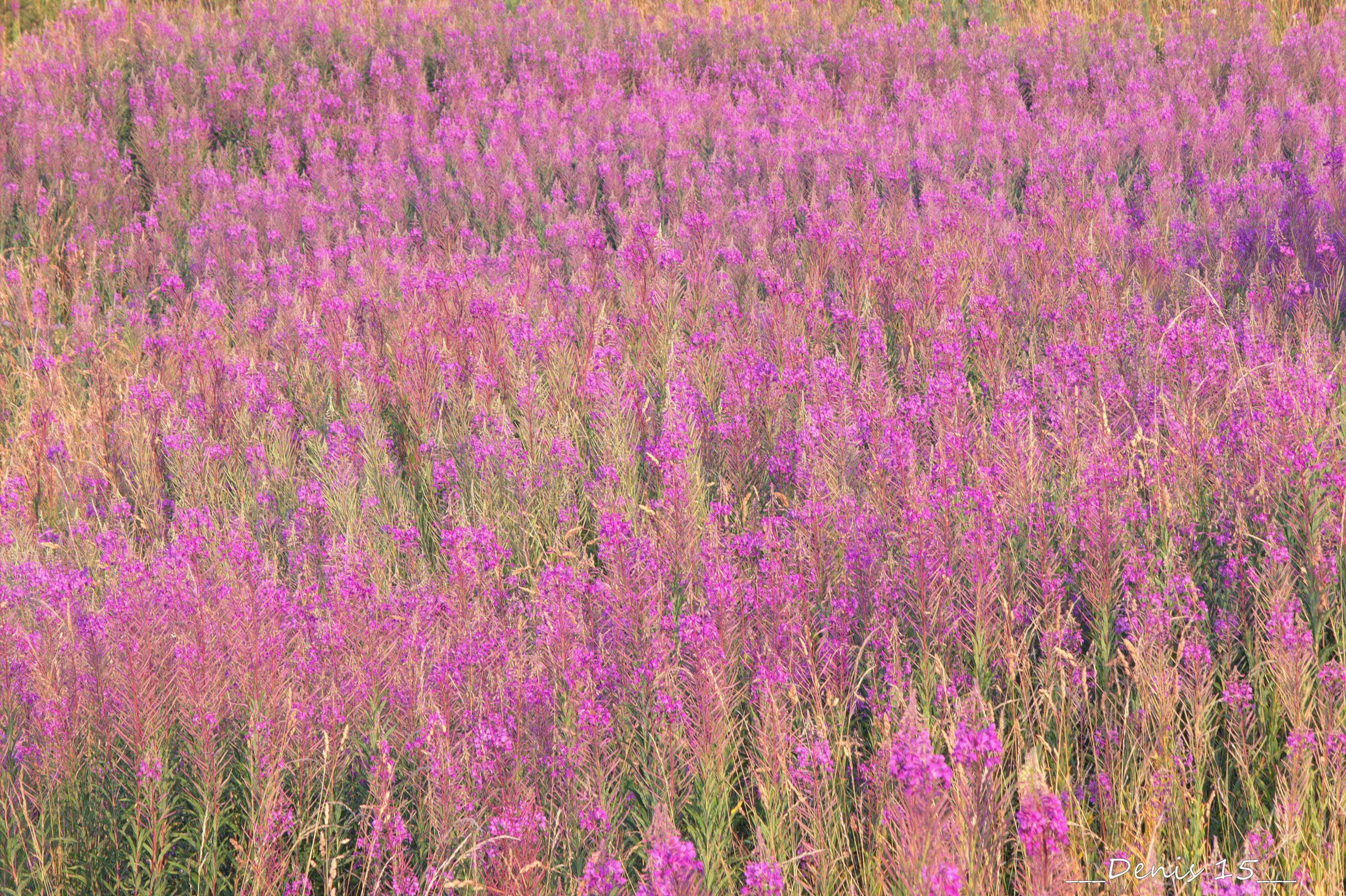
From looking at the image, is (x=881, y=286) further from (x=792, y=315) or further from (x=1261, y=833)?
(x=1261, y=833)

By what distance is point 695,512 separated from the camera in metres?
3.17

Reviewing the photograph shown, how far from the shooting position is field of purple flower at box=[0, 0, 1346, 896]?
2.13 metres

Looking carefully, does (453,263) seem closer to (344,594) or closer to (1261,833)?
(344,594)

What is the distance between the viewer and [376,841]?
2.02 m

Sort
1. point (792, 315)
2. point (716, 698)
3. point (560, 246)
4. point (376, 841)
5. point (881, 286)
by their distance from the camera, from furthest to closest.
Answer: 1. point (560, 246)
2. point (881, 286)
3. point (792, 315)
4. point (716, 698)
5. point (376, 841)

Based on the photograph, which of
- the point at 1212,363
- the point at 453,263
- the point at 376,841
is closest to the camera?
the point at 376,841

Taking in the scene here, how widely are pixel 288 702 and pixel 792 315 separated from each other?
2.61 metres

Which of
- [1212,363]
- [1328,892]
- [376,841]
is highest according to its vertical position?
[1212,363]

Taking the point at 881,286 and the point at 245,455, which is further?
the point at 881,286

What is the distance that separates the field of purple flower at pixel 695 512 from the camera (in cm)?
213

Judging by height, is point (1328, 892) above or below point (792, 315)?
below

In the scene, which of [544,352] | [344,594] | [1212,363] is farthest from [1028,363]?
[344,594]

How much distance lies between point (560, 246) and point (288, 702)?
400 centimetres

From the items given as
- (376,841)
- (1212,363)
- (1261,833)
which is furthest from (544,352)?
(1261,833)
